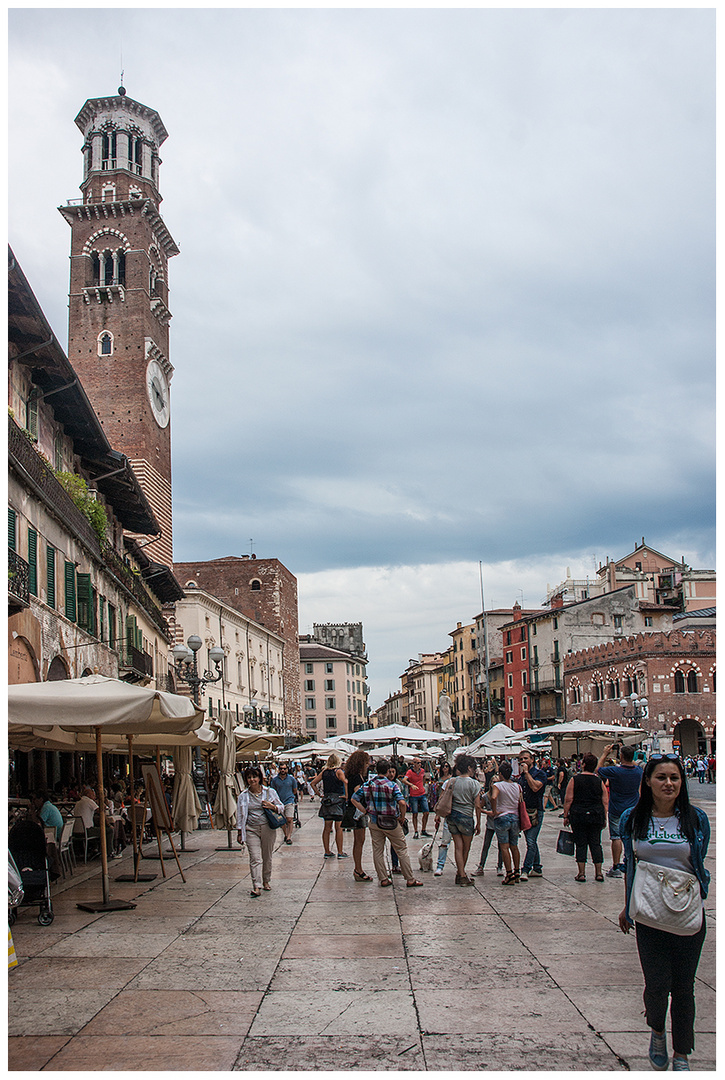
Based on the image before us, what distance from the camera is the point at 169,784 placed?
1013 inches

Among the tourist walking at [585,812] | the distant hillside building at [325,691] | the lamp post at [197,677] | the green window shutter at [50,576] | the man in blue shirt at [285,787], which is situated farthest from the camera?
the distant hillside building at [325,691]

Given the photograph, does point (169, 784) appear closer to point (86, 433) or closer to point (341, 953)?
point (86, 433)

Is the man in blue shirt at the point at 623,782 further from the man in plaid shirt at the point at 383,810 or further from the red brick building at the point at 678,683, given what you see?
the red brick building at the point at 678,683

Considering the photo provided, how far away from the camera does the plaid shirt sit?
11.1m

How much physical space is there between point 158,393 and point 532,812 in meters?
44.0

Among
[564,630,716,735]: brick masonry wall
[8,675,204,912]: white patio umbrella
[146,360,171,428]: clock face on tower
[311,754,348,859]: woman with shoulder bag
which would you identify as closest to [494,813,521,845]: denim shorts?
[311,754,348,859]: woman with shoulder bag

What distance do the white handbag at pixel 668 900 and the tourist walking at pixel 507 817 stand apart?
21.7ft

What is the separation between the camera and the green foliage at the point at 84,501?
73.1ft

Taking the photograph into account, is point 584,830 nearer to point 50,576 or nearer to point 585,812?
point 585,812

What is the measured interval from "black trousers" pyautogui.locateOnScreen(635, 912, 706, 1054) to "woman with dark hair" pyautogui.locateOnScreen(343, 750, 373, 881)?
738 centimetres

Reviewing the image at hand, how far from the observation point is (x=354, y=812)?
12266mm

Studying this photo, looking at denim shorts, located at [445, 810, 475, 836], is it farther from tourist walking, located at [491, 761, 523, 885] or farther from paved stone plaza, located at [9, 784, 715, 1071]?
paved stone plaza, located at [9, 784, 715, 1071]

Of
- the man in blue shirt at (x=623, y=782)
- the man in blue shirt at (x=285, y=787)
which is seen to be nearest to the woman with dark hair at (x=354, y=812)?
the man in blue shirt at (x=623, y=782)

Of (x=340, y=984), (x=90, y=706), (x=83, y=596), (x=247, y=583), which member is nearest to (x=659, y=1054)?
(x=340, y=984)
